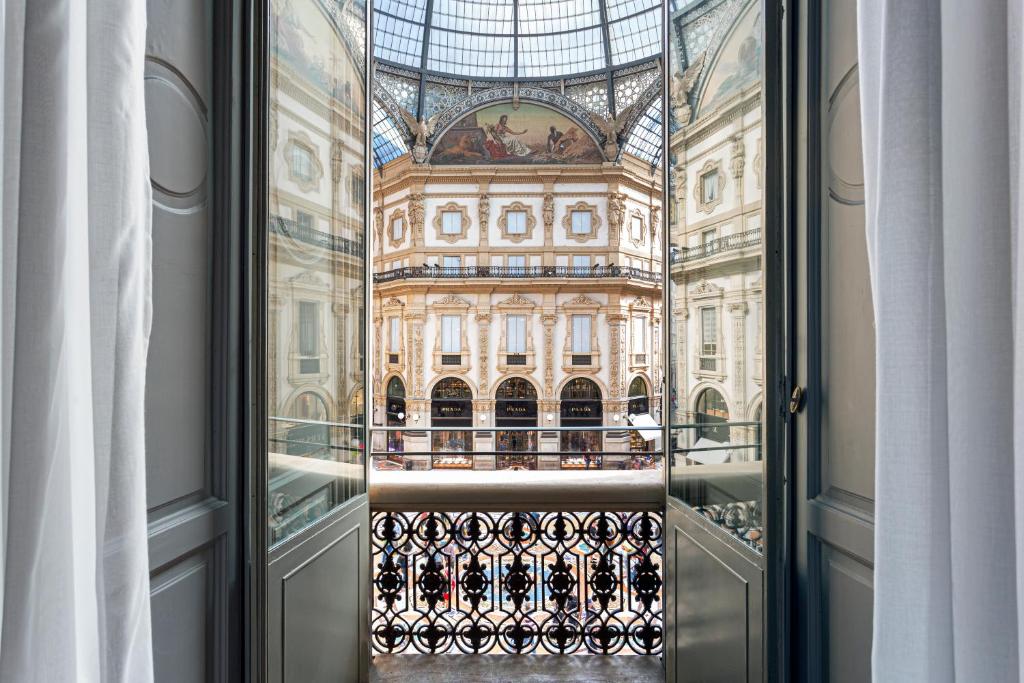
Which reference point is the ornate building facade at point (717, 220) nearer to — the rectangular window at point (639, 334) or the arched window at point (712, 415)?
the arched window at point (712, 415)

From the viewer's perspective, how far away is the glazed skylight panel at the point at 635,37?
13281 millimetres

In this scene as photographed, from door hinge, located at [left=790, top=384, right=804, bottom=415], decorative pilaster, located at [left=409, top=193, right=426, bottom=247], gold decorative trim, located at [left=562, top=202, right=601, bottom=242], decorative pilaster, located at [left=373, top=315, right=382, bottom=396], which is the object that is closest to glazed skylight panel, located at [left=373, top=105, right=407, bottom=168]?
decorative pilaster, located at [left=409, top=193, right=426, bottom=247]

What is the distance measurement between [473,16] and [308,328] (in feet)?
47.5

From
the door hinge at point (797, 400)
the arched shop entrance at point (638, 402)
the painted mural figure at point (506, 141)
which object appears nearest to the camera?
→ the door hinge at point (797, 400)

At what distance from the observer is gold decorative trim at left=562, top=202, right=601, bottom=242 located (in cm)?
1563

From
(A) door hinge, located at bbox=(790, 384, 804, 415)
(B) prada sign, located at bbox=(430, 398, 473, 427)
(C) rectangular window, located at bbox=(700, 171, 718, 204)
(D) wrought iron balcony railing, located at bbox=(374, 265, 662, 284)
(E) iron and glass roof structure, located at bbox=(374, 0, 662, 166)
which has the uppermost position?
(E) iron and glass roof structure, located at bbox=(374, 0, 662, 166)

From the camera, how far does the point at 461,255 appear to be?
15883mm

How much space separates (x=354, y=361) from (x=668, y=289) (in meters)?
1.07

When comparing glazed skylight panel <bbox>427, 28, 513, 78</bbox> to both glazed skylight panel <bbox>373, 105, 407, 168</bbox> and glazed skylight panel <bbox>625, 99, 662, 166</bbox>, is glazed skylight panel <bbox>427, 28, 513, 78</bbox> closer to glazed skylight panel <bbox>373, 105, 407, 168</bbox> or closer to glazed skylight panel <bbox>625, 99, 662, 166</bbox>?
glazed skylight panel <bbox>373, 105, 407, 168</bbox>

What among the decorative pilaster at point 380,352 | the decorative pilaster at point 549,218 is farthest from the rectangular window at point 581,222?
the decorative pilaster at point 380,352

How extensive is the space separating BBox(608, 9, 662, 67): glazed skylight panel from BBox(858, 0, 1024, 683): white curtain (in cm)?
1471

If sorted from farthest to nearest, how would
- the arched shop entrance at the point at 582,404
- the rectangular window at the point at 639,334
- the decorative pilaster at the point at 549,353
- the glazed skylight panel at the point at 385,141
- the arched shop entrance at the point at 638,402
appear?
the rectangular window at the point at 639,334 < the arched shop entrance at the point at 582,404 < the decorative pilaster at the point at 549,353 < the arched shop entrance at the point at 638,402 < the glazed skylight panel at the point at 385,141

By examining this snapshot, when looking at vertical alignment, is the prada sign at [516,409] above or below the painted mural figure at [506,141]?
below

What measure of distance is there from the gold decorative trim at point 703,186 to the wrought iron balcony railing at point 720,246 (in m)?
0.10
